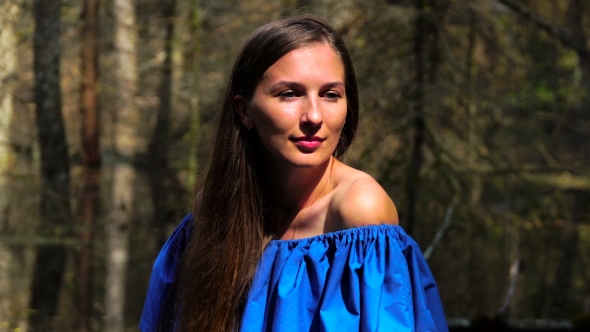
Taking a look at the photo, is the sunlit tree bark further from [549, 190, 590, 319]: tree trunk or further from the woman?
[549, 190, 590, 319]: tree trunk

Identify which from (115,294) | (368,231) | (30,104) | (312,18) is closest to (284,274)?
(368,231)

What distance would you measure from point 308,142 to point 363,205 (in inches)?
8.9

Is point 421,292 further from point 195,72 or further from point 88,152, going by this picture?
point 88,152

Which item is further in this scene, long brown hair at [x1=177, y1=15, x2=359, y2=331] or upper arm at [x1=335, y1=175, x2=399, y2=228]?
long brown hair at [x1=177, y1=15, x2=359, y2=331]

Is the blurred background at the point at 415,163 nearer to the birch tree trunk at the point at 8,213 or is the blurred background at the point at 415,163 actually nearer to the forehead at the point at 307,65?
the birch tree trunk at the point at 8,213

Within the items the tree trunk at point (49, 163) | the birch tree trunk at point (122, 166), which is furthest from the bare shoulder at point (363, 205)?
the tree trunk at point (49, 163)

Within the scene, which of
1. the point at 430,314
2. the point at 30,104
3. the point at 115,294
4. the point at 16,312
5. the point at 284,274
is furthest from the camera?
the point at 30,104

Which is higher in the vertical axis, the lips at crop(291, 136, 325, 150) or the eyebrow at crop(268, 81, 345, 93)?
the eyebrow at crop(268, 81, 345, 93)

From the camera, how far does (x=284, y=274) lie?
199 cm

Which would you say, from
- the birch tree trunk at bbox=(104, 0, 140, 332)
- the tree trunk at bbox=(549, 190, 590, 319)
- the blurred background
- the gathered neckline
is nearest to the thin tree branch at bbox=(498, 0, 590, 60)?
the blurred background

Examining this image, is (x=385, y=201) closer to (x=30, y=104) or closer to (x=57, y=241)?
(x=57, y=241)

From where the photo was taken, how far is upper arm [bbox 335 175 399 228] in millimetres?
1900

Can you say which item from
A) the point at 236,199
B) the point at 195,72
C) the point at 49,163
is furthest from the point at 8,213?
the point at 236,199

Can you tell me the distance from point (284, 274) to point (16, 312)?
12.4ft
